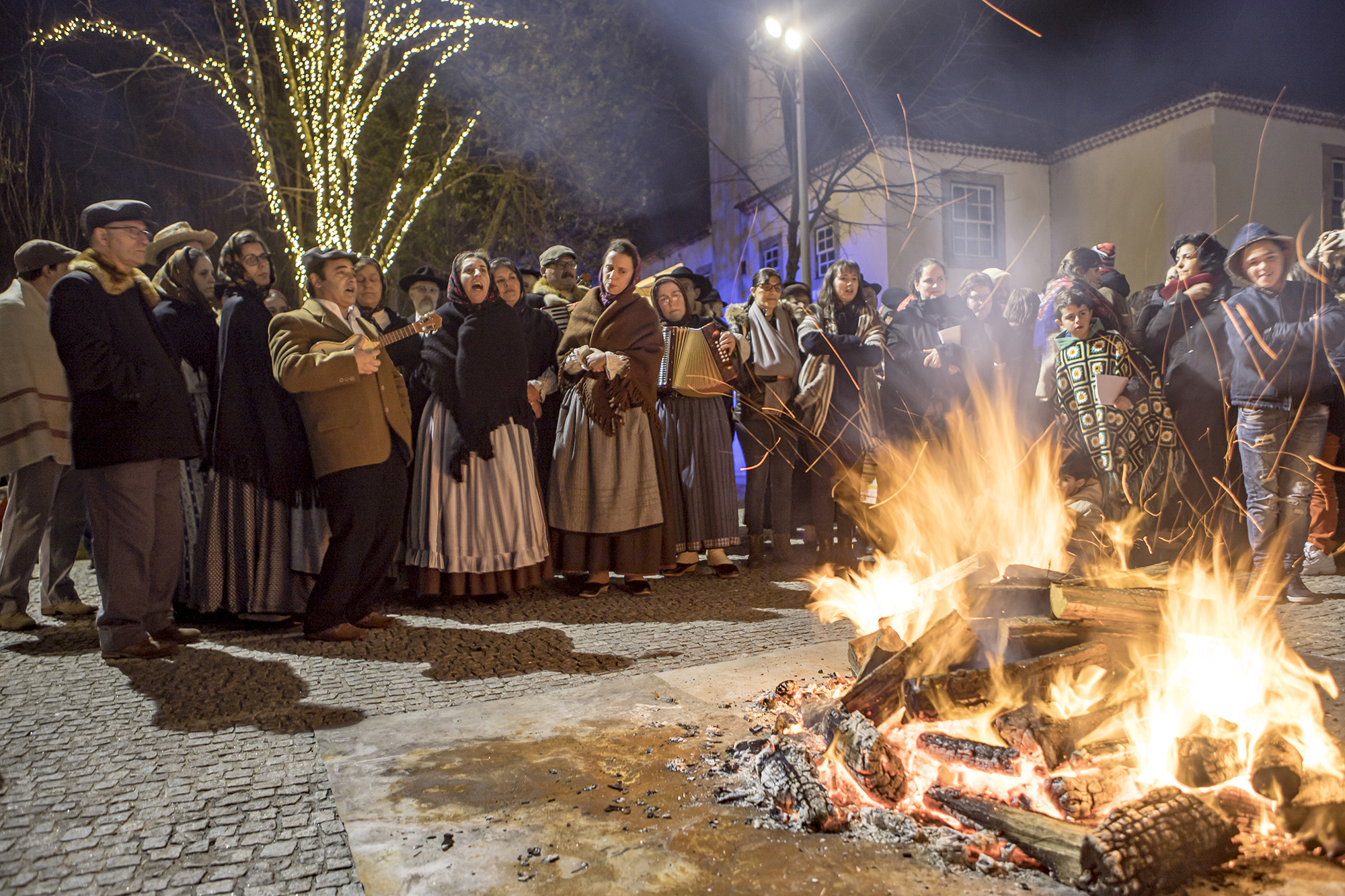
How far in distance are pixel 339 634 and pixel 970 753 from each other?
3.38m

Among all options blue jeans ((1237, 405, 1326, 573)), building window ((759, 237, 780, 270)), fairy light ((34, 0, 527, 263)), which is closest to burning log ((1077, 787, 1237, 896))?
blue jeans ((1237, 405, 1326, 573))

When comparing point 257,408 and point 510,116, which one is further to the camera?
point 510,116

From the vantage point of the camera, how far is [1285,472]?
5250 millimetres

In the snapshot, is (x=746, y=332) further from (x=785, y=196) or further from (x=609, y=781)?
(x=785, y=196)

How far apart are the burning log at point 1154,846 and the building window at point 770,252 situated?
61.6ft

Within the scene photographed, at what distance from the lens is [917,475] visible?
6492mm

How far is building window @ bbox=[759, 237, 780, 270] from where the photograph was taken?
2055 centimetres

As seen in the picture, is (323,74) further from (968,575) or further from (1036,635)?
(1036,635)

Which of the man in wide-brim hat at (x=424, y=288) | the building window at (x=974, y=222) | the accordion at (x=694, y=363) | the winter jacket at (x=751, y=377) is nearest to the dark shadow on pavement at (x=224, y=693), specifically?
the accordion at (x=694, y=363)

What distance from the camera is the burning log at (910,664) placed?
9.39 ft

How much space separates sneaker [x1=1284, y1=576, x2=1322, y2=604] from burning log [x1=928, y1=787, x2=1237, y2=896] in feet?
12.3

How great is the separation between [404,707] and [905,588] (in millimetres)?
2132

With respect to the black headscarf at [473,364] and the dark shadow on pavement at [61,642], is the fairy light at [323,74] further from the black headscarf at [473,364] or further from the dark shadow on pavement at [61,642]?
the dark shadow on pavement at [61,642]

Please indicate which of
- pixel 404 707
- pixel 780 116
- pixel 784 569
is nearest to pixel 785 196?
pixel 780 116
